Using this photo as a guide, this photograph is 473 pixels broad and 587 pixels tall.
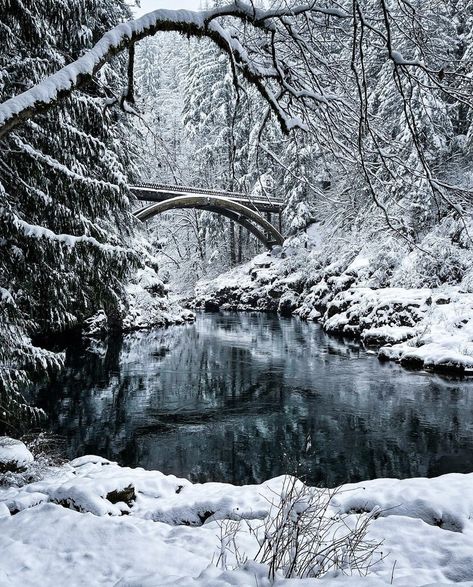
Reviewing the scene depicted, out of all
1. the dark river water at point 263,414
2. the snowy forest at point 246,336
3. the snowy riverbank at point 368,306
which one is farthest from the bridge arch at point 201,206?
the dark river water at point 263,414

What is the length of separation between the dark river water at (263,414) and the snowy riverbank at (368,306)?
3.93 feet

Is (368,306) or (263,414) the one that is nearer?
(263,414)

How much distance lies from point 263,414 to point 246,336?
37.1 feet

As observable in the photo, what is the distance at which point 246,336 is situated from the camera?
21.8 m

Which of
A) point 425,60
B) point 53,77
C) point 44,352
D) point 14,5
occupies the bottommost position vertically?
point 44,352

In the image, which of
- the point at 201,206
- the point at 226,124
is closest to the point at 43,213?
the point at 226,124

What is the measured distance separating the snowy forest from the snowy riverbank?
0.12m

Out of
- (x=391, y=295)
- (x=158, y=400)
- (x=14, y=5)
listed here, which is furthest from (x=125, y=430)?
(x=391, y=295)

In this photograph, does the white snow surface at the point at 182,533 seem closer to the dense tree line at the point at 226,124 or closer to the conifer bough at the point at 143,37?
the dense tree line at the point at 226,124

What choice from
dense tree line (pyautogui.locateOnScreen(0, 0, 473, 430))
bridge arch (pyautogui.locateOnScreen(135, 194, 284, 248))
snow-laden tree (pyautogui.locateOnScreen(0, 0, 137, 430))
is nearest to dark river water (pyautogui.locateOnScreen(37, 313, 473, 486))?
dense tree line (pyautogui.locateOnScreen(0, 0, 473, 430))

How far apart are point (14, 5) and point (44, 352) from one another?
4383mm

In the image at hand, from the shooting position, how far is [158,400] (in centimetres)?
1162

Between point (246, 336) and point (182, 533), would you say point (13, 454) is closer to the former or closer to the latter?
point (182, 533)

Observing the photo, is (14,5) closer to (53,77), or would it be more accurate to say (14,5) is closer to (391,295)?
(53,77)
